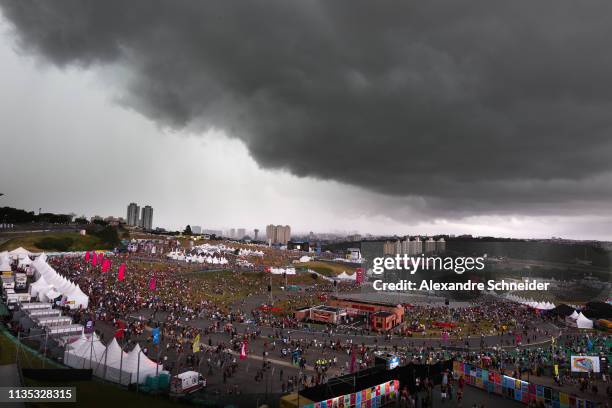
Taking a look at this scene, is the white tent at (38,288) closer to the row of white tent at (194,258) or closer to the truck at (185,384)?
the truck at (185,384)

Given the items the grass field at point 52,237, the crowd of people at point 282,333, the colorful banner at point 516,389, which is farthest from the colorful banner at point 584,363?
the grass field at point 52,237

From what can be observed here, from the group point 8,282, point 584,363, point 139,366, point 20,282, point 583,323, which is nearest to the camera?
point 139,366

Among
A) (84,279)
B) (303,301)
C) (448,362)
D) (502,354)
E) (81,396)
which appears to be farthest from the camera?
(303,301)

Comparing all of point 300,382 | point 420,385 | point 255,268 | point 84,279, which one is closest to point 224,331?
point 300,382

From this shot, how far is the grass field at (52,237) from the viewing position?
82438 mm

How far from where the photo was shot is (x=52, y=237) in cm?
9162

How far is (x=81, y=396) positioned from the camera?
1848 cm

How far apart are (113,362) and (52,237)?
8556cm

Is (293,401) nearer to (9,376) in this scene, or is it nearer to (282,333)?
(9,376)

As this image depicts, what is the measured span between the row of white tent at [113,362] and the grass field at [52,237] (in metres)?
70.2

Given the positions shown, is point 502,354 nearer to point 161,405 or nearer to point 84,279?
point 161,405

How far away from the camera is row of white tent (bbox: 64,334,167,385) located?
21625mm

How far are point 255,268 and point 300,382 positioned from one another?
67.2 meters

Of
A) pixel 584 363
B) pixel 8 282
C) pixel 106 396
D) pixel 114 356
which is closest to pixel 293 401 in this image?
pixel 106 396
